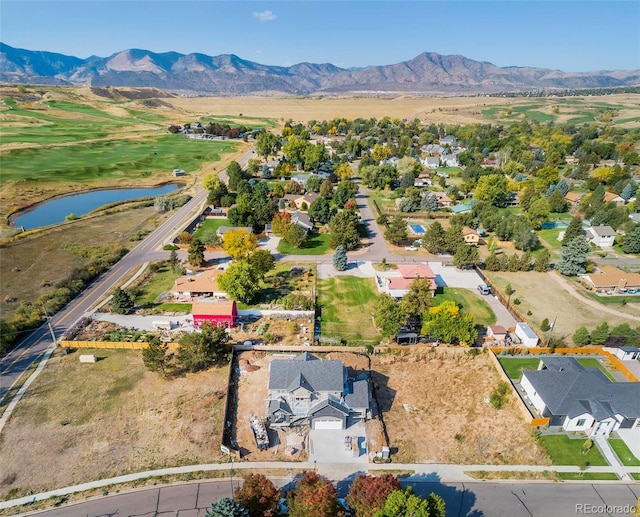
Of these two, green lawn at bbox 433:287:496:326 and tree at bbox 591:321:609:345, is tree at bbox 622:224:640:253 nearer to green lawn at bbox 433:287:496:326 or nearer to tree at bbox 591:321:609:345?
tree at bbox 591:321:609:345

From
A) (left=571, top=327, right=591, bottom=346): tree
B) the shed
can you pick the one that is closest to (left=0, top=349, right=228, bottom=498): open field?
the shed

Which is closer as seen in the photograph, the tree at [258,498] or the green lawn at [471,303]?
the tree at [258,498]

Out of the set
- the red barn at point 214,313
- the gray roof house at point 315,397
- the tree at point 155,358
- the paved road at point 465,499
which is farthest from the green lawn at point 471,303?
the tree at point 155,358

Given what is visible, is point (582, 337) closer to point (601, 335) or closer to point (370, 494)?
point (601, 335)

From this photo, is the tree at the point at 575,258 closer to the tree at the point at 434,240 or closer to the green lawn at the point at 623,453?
the tree at the point at 434,240

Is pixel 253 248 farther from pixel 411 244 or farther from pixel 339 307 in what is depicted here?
pixel 411 244

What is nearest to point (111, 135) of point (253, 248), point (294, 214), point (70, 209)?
point (70, 209)
